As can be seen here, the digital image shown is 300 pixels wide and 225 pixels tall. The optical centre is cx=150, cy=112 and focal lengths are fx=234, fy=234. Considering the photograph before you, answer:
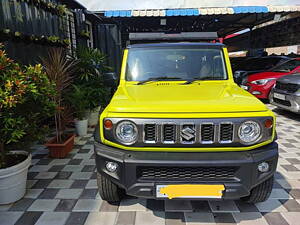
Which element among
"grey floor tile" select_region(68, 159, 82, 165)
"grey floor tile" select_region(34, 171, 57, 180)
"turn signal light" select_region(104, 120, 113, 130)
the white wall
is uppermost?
the white wall

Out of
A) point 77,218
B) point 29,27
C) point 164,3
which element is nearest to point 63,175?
Result: point 77,218

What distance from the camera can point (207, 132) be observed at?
2.00 metres

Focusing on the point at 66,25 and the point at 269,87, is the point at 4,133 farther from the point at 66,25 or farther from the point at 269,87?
the point at 269,87

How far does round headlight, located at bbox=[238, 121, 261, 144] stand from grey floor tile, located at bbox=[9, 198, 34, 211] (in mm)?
2371

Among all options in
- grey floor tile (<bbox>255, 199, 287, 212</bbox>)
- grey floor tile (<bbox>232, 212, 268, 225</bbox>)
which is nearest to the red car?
grey floor tile (<bbox>255, 199, 287, 212</bbox>)

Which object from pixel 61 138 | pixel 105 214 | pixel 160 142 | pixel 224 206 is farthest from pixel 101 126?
pixel 61 138

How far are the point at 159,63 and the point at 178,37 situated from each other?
1050 mm

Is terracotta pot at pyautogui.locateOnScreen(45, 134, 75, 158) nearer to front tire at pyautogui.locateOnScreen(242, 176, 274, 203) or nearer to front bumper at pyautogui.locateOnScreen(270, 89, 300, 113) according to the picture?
front tire at pyautogui.locateOnScreen(242, 176, 274, 203)

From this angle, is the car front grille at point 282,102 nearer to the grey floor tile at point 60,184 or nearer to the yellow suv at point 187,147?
the yellow suv at point 187,147

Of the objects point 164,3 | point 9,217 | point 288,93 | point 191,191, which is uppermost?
point 164,3

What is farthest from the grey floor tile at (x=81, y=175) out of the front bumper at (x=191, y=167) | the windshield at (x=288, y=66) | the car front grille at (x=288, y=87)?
the windshield at (x=288, y=66)

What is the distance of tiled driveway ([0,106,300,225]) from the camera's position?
7.72 feet

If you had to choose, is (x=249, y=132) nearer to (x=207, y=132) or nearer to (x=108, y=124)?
(x=207, y=132)

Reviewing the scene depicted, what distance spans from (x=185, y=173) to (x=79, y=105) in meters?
3.01
